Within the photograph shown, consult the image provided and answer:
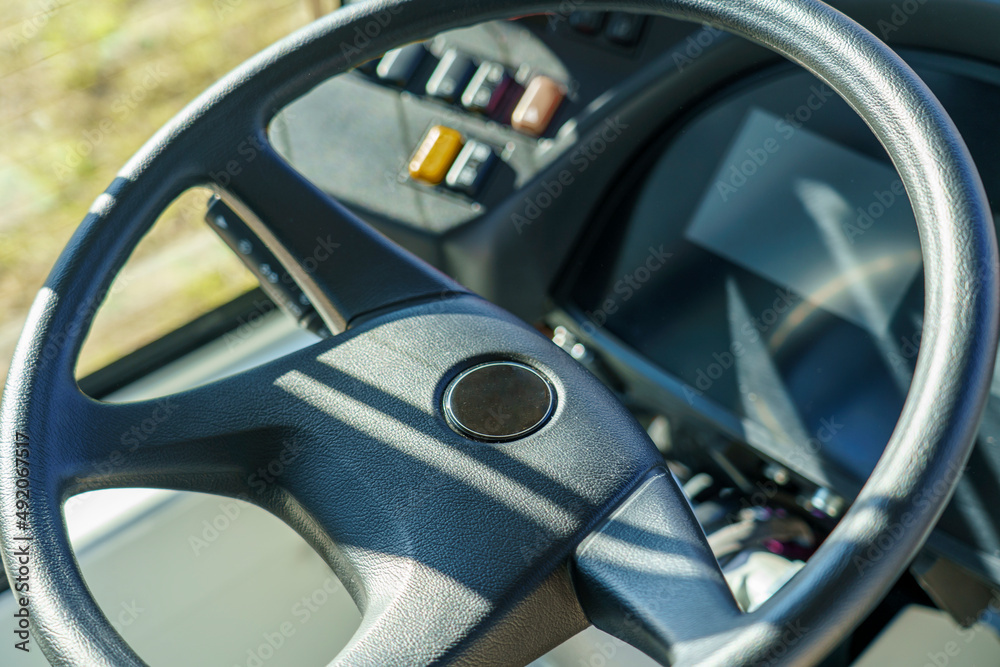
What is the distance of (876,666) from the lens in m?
0.89

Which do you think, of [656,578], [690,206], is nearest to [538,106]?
[690,206]

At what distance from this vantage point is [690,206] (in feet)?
2.78

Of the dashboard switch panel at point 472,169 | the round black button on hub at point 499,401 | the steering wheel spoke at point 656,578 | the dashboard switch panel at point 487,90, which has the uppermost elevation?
the dashboard switch panel at point 487,90

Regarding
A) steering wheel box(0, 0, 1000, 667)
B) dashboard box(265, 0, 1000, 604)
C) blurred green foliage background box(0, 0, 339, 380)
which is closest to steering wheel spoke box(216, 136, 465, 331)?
steering wheel box(0, 0, 1000, 667)

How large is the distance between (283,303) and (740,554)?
0.46 metres

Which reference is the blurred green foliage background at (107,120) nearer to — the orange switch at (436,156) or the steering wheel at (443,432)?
the orange switch at (436,156)

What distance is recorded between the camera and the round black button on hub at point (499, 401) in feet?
1.94

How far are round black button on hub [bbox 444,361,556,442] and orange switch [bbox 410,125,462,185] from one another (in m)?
0.30

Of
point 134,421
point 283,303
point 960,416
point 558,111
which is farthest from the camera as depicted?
point 558,111

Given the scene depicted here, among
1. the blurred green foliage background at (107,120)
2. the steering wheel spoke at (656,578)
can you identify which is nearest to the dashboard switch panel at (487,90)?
the steering wheel spoke at (656,578)

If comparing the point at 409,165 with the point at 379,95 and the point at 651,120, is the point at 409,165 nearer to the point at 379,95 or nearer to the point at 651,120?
the point at 379,95

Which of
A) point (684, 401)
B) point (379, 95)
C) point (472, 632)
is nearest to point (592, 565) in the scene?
point (472, 632)

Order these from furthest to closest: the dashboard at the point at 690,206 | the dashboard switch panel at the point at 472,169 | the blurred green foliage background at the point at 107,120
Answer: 1. the blurred green foliage background at the point at 107,120
2. the dashboard switch panel at the point at 472,169
3. the dashboard at the point at 690,206

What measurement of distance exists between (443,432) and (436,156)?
0.37 meters
